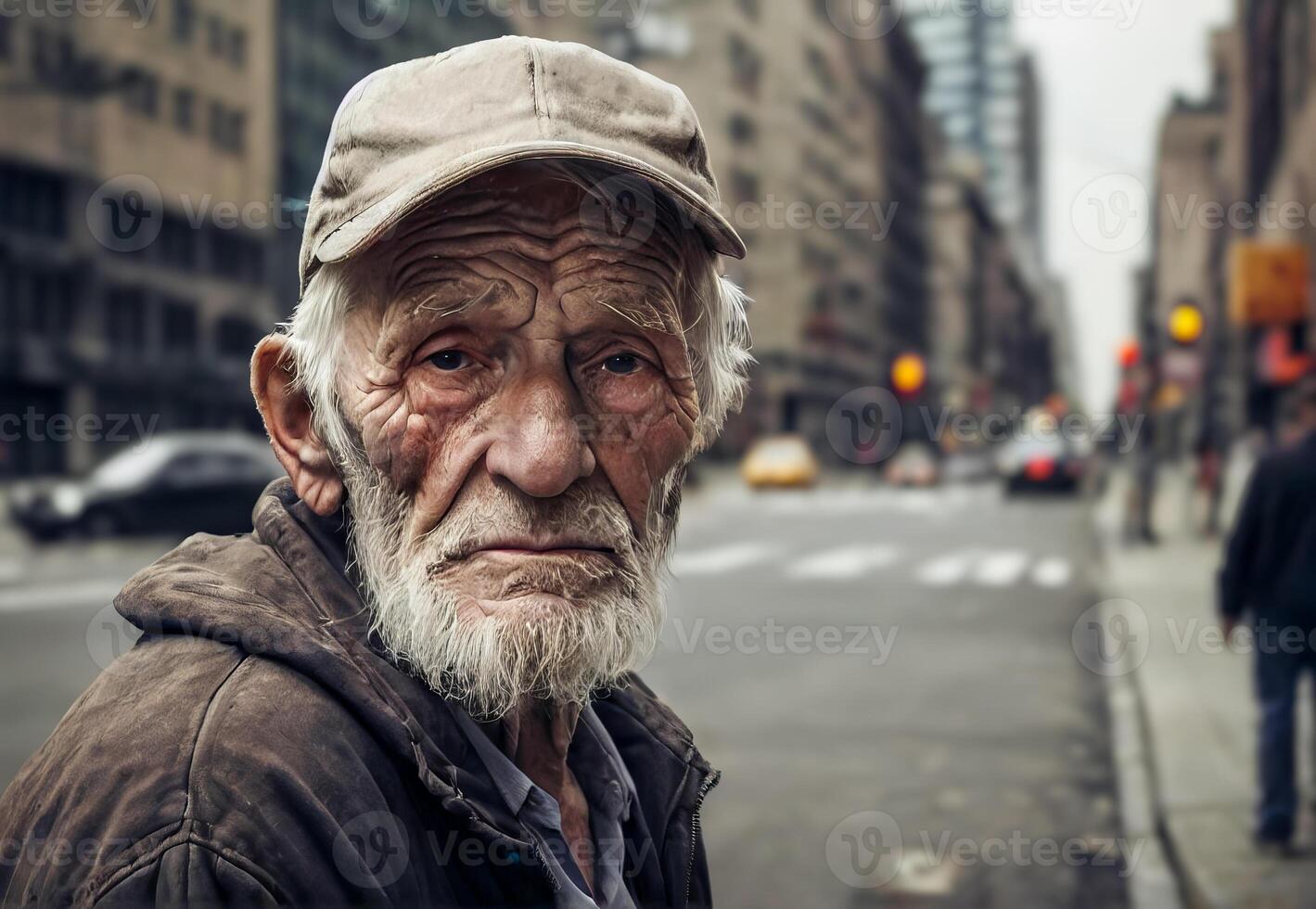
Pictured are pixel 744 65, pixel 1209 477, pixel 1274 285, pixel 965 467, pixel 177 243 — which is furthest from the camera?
pixel 744 65

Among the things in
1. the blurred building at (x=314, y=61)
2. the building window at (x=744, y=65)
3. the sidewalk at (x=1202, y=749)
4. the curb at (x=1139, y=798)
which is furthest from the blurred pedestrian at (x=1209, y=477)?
the building window at (x=744, y=65)

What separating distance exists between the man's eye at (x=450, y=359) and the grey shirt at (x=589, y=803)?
16.5 inches

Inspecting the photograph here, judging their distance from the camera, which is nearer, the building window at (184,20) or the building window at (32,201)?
the building window at (32,201)

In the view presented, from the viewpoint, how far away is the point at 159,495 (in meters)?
17.8

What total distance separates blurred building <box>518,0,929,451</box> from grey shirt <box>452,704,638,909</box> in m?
45.7

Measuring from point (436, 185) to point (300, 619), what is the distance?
0.51 m

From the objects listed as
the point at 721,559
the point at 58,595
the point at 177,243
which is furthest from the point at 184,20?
the point at 58,595

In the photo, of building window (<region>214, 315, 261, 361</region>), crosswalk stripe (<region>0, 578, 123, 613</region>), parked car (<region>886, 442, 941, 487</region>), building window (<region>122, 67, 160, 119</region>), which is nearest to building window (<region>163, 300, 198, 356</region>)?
building window (<region>214, 315, 261, 361</region>)

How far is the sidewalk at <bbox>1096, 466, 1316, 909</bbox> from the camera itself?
5.25 metres

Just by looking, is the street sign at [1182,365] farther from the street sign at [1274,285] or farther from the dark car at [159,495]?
the dark car at [159,495]

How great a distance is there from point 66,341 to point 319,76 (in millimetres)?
15580

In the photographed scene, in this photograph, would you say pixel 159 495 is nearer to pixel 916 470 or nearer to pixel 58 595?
pixel 58 595

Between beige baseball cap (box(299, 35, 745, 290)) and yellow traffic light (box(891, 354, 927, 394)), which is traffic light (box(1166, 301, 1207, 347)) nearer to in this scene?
yellow traffic light (box(891, 354, 927, 394))

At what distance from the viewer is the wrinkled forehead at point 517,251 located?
1.58 m
